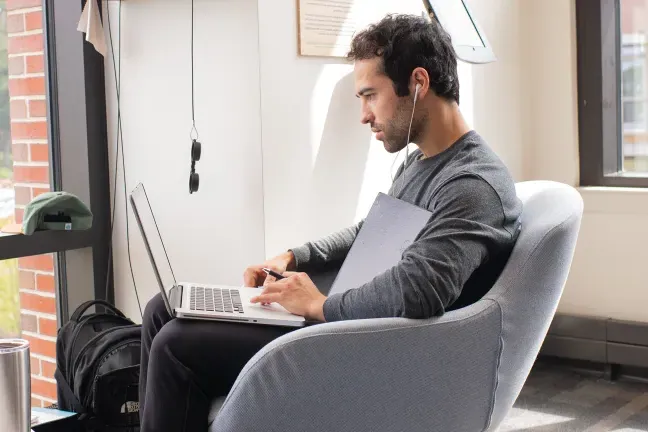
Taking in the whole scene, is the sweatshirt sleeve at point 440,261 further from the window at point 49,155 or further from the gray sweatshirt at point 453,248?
the window at point 49,155

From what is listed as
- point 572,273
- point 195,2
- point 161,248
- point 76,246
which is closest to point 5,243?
point 76,246

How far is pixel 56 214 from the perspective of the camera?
2508 mm

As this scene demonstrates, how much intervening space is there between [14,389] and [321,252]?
2.74 ft

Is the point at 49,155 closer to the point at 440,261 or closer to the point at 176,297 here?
the point at 176,297

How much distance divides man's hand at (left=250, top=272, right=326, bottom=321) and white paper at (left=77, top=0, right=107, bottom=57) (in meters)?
1.15

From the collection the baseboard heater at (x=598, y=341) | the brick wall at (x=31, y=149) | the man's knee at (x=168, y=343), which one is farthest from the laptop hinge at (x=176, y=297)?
the baseboard heater at (x=598, y=341)

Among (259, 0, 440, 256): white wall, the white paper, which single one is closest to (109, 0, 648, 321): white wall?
(259, 0, 440, 256): white wall

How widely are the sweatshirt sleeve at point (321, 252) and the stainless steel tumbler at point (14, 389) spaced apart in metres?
0.74

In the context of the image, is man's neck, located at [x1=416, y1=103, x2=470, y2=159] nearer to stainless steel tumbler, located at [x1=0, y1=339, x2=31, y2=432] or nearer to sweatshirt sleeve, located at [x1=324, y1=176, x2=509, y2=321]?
sweatshirt sleeve, located at [x1=324, y1=176, x2=509, y2=321]

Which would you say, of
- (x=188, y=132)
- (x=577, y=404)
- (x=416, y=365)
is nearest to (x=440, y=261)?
(x=416, y=365)

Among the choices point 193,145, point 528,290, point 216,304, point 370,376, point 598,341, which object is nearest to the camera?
point 370,376

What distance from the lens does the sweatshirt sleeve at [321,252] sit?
211 cm

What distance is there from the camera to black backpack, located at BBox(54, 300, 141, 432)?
2.11m

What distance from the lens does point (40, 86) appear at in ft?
8.68
